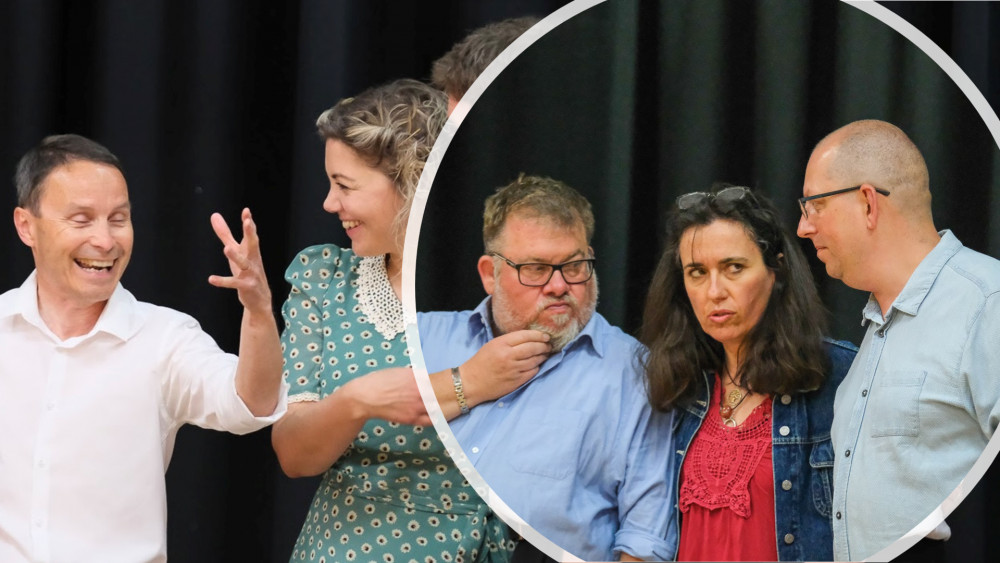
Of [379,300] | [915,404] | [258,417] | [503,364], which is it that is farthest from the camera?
[379,300]

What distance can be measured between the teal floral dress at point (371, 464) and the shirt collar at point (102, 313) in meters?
0.21

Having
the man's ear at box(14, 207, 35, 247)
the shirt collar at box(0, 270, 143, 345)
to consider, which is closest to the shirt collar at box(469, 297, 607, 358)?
the shirt collar at box(0, 270, 143, 345)

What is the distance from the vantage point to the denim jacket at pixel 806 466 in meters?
1.14

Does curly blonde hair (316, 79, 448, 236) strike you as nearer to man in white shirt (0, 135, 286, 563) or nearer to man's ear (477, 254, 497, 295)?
man's ear (477, 254, 497, 295)

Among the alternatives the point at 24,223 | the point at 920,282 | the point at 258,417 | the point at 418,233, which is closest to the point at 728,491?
the point at 920,282

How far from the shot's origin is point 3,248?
6.22 feet

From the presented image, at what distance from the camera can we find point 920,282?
1.17 meters

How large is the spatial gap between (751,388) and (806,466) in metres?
0.10

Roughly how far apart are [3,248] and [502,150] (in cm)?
107

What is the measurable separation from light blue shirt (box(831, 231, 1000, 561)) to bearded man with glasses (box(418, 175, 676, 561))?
0.63 feet

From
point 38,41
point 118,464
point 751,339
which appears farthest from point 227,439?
point 751,339

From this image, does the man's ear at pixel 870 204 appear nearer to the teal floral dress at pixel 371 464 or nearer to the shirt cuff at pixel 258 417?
the teal floral dress at pixel 371 464

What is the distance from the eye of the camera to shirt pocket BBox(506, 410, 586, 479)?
121 centimetres

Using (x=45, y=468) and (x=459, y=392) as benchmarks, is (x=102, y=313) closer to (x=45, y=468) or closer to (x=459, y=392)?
(x=45, y=468)
